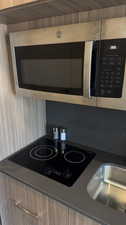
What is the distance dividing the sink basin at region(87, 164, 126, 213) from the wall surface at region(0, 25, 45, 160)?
0.62m

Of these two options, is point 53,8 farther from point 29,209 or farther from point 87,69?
point 29,209

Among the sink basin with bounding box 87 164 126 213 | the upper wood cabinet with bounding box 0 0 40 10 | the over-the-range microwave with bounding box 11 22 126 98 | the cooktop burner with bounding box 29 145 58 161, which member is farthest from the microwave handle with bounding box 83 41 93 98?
the cooktop burner with bounding box 29 145 58 161

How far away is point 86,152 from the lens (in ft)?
4.16

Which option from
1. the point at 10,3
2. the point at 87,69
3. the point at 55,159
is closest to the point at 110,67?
the point at 87,69

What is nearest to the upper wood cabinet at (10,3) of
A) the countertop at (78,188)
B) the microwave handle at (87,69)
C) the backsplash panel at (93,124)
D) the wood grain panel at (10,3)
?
the wood grain panel at (10,3)

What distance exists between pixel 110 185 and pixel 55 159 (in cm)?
42

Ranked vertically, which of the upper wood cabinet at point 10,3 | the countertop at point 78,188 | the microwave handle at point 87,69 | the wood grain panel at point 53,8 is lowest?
the countertop at point 78,188

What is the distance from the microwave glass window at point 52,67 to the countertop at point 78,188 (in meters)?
0.52

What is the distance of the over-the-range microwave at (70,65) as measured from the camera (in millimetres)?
709

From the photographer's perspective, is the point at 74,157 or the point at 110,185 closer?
the point at 110,185

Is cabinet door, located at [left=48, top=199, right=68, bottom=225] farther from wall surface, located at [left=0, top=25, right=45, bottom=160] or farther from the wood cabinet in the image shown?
wall surface, located at [left=0, top=25, right=45, bottom=160]

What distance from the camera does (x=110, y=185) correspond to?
111 cm

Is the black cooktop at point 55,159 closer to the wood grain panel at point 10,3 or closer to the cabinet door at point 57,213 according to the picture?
the cabinet door at point 57,213

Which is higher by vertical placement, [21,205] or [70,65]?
[70,65]
